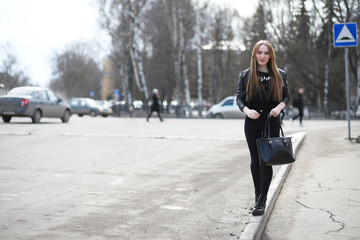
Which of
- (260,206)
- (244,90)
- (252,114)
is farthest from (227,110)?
(252,114)

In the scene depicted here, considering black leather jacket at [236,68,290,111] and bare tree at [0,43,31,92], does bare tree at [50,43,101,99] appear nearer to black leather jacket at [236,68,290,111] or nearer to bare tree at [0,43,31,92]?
bare tree at [0,43,31,92]

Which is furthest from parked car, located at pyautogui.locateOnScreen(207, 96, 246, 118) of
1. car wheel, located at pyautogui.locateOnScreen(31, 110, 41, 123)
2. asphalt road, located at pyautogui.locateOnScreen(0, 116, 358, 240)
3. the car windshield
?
asphalt road, located at pyautogui.locateOnScreen(0, 116, 358, 240)

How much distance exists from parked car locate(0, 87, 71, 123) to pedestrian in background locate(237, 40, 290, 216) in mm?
20318

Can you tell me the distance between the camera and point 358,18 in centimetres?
1947

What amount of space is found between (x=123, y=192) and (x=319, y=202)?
7.82ft

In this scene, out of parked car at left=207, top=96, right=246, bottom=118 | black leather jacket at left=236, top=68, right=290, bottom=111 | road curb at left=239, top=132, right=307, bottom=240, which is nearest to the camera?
road curb at left=239, top=132, right=307, bottom=240

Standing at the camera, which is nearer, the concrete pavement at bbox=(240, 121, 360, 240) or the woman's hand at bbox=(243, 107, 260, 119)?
the concrete pavement at bbox=(240, 121, 360, 240)

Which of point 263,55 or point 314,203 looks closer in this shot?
point 263,55

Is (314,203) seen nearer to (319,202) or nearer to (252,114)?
(319,202)

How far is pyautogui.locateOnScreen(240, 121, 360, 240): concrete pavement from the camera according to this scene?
5172 mm

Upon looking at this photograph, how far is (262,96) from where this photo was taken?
219 inches

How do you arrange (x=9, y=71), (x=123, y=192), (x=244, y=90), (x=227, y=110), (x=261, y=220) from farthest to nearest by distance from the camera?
(x=227, y=110), (x=9, y=71), (x=123, y=192), (x=244, y=90), (x=261, y=220)

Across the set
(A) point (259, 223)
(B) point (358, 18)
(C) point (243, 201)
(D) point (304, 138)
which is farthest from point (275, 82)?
(B) point (358, 18)

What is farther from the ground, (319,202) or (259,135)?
(259,135)
